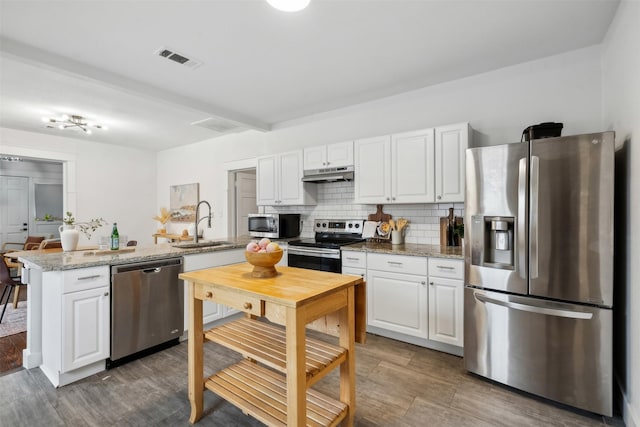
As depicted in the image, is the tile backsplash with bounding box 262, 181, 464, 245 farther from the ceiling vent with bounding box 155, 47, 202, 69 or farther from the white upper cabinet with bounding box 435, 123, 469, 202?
the ceiling vent with bounding box 155, 47, 202, 69

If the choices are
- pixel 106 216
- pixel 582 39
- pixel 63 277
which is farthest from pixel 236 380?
pixel 106 216

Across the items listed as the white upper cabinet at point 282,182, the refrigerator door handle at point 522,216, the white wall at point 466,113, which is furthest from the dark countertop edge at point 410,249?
the white upper cabinet at point 282,182

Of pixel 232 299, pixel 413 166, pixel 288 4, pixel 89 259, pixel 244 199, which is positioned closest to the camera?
pixel 232 299

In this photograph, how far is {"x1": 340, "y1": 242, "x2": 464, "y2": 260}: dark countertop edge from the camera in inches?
108

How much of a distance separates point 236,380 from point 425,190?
238 cm

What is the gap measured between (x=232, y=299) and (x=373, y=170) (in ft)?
7.45

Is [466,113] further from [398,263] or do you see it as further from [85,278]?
[85,278]

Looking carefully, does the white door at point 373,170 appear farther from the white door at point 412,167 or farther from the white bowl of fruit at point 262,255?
the white bowl of fruit at point 262,255

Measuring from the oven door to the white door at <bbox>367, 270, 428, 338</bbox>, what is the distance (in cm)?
42

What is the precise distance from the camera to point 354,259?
3.26m

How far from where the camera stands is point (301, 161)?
4074 mm

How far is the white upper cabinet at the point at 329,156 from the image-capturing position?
363 centimetres

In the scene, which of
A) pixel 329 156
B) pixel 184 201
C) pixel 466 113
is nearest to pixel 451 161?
pixel 466 113

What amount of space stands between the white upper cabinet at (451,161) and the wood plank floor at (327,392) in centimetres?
154
